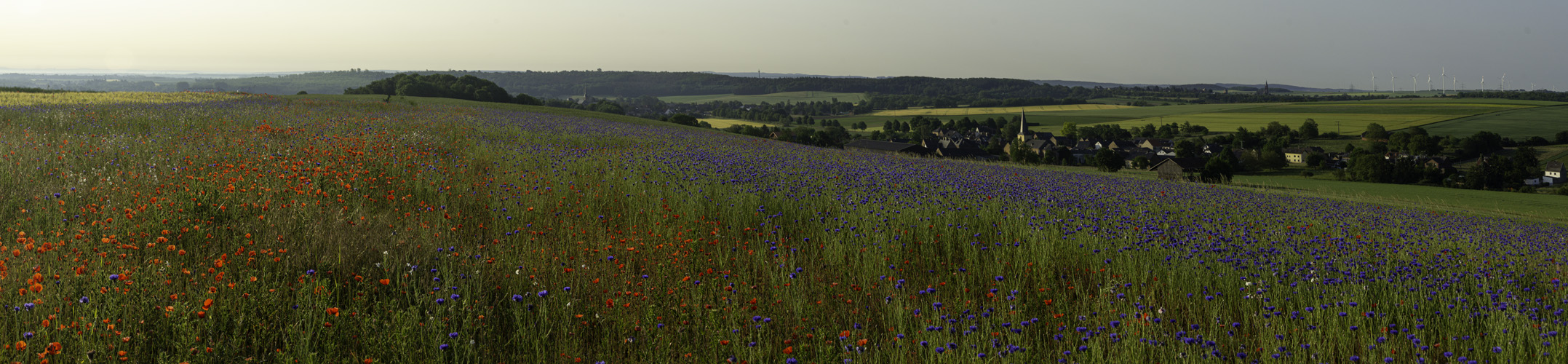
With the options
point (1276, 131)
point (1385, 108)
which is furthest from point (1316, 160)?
point (1385, 108)

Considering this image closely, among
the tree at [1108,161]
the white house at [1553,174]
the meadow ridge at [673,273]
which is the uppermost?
the meadow ridge at [673,273]

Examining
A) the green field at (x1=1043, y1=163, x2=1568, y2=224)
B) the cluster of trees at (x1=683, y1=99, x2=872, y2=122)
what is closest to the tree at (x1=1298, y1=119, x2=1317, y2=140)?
the green field at (x1=1043, y1=163, x2=1568, y2=224)

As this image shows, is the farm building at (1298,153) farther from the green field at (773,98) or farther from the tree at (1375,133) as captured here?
the green field at (773,98)

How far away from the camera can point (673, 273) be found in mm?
4145

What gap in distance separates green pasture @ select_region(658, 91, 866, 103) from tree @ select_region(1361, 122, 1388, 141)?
3396 inches

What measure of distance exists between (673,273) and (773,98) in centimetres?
16183

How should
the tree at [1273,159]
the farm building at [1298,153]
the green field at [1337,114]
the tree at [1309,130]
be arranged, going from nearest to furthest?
the tree at [1273,159], the farm building at [1298,153], the tree at [1309,130], the green field at [1337,114]

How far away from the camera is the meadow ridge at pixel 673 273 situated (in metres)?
2.93

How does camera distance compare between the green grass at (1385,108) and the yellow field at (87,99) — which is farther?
the green grass at (1385,108)

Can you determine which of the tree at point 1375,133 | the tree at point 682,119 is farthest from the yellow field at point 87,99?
the tree at point 1375,133

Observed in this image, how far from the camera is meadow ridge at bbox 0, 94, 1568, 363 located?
9.60 feet

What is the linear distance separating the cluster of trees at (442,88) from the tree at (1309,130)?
9406 centimetres

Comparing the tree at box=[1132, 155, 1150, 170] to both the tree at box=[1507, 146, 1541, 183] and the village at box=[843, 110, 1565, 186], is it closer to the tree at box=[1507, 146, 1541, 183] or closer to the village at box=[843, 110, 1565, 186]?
the village at box=[843, 110, 1565, 186]

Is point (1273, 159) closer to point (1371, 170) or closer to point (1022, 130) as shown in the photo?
point (1371, 170)
